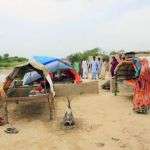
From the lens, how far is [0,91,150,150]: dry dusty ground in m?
8.35

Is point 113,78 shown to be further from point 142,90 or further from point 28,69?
point 28,69

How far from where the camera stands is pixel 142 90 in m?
11.7

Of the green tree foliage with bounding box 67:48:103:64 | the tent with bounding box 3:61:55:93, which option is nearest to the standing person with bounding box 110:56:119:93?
the tent with bounding box 3:61:55:93

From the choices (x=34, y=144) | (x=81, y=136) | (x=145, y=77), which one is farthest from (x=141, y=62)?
(x=34, y=144)

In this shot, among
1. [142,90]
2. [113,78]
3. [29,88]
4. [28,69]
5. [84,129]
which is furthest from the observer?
[113,78]

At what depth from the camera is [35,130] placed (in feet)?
31.6

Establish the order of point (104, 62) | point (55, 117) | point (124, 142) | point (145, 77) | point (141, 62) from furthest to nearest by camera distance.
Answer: point (104, 62)
point (141, 62)
point (145, 77)
point (55, 117)
point (124, 142)

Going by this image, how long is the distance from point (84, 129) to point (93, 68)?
50.5ft

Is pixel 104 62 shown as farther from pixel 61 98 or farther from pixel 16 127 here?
pixel 16 127

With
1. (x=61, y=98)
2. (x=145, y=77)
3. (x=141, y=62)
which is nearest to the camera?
(x=145, y=77)

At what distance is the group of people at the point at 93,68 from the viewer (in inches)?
→ 972

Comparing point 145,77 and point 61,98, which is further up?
point 145,77

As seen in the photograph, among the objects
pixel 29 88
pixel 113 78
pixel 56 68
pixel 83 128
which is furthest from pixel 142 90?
pixel 56 68

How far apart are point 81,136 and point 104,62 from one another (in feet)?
57.3
